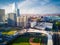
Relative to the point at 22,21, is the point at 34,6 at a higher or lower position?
higher

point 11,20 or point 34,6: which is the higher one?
point 34,6

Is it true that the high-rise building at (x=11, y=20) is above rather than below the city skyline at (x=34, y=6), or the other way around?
below

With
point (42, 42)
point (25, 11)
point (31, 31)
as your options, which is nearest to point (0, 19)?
point (25, 11)

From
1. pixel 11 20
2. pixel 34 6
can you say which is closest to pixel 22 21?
pixel 11 20

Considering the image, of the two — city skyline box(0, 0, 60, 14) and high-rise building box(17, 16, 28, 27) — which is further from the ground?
city skyline box(0, 0, 60, 14)

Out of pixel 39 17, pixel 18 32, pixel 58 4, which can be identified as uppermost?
pixel 58 4

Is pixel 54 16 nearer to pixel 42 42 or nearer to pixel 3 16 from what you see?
pixel 42 42

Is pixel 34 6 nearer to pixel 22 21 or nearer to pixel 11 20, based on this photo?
pixel 22 21

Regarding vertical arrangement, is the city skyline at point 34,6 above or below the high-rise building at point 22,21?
above
